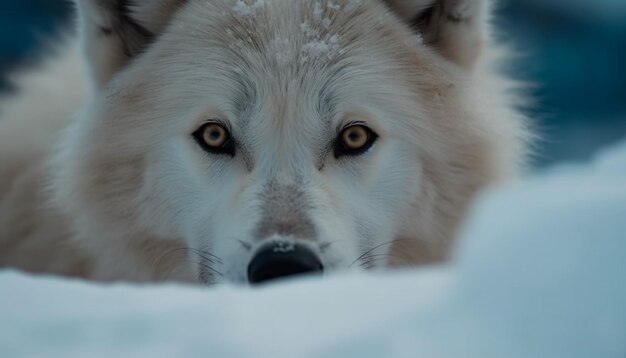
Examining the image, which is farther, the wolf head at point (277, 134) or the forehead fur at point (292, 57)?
the forehead fur at point (292, 57)

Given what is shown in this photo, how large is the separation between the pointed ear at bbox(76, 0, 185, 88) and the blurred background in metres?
8.22

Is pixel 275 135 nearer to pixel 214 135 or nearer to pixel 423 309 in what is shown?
pixel 214 135

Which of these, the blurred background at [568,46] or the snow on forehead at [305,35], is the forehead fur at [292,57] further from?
the blurred background at [568,46]

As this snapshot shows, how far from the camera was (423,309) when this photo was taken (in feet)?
5.29

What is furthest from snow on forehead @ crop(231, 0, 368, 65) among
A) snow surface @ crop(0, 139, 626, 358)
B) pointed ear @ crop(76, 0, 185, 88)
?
snow surface @ crop(0, 139, 626, 358)

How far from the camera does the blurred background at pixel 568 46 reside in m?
11.8

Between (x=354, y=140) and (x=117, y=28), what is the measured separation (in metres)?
1.20

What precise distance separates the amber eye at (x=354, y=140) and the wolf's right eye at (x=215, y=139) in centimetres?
41

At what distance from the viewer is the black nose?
2721 mm

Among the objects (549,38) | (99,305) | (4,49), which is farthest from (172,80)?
(549,38)

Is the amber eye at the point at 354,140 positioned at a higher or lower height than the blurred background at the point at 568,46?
lower

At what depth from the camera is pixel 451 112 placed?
3609 millimetres

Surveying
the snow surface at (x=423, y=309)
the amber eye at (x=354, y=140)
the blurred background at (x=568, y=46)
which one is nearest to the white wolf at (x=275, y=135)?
the amber eye at (x=354, y=140)

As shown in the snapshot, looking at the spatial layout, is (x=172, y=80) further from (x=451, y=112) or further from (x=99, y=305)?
(x=99, y=305)
